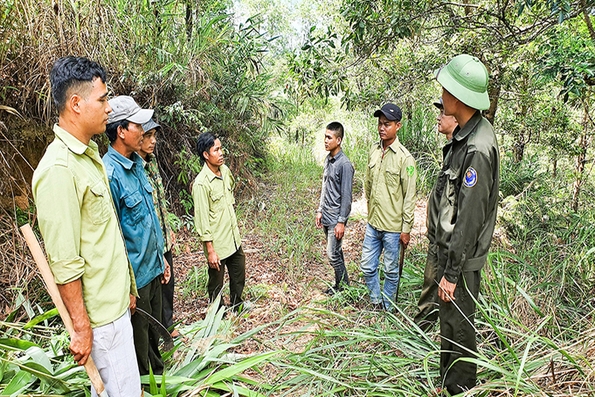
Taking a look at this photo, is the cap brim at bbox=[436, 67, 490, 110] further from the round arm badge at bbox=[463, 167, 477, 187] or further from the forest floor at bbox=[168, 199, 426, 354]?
the forest floor at bbox=[168, 199, 426, 354]

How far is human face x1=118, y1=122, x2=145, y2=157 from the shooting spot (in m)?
2.29

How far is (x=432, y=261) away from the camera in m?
2.69

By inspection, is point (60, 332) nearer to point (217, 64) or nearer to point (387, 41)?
point (387, 41)

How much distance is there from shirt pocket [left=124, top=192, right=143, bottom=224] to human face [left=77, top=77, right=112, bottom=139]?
1.89 feet

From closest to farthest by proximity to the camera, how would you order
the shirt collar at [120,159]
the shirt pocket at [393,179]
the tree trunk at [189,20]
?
the shirt collar at [120,159] → the shirt pocket at [393,179] → the tree trunk at [189,20]

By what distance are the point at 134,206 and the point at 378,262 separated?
2170 mm

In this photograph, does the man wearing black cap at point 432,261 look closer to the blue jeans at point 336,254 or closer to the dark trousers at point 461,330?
the dark trousers at point 461,330

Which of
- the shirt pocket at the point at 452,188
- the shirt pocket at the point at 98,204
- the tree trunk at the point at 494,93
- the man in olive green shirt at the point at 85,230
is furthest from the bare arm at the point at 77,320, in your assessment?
the tree trunk at the point at 494,93

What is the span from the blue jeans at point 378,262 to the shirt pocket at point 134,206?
6.54ft

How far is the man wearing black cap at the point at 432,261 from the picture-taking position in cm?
241

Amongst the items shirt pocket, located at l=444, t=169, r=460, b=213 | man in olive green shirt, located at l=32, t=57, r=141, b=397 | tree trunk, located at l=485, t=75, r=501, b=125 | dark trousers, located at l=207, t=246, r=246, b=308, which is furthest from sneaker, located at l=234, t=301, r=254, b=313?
tree trunk, located at l=485, t=75, r=501, b=125

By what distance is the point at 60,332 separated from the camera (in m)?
2.75

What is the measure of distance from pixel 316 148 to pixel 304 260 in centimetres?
550

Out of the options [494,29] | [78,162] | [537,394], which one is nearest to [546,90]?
[494,29]
